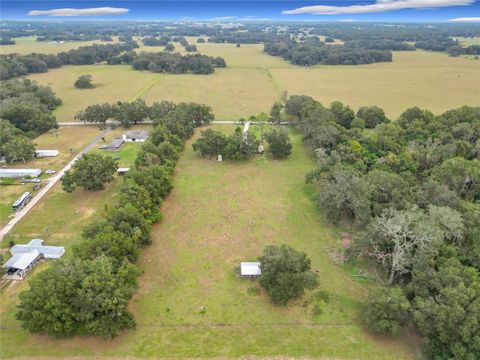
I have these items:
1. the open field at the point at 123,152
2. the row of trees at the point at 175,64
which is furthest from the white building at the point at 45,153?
the row of trees at the point at 175,64

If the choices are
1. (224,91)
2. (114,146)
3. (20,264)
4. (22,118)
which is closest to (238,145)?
(114,146)

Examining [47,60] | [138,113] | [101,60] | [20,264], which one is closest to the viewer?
[20,264]

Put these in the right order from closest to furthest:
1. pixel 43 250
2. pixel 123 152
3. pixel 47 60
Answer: pixel 43 250 < pixel 123 152 < pixel 47 60

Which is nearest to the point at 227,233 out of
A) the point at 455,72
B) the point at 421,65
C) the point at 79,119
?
the point at 79,119

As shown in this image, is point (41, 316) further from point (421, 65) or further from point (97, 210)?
point (421, 65)

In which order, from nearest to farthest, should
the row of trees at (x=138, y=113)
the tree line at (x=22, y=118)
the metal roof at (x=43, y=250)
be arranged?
the metal roof at (x=43, y=250) → the tree line at (x=22, y=118) → the row of trees at (x=138, y=113)

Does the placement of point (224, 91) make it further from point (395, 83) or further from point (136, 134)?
point (395, 83)

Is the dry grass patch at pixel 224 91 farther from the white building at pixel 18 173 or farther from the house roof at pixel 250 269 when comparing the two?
the house roof at pixel 250 269
